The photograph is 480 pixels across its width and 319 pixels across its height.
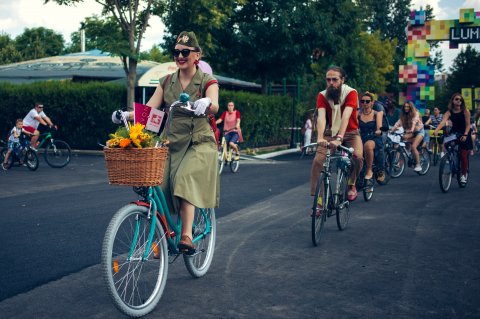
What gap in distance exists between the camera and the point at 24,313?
15.7ft

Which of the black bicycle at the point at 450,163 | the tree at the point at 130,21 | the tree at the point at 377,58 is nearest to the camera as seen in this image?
the black bicycle at the point at 450,163

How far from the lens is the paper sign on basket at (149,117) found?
5.07 meters

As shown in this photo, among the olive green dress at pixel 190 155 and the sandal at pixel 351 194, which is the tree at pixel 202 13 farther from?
the olive green dress at pixel 190 155

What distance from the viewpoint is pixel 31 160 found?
18.0 metres

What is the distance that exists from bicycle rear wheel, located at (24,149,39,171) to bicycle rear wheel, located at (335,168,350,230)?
436 inches

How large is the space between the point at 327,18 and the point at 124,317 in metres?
33.7

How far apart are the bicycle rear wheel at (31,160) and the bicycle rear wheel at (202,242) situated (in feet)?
41.5

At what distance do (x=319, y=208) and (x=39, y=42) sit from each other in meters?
76.6

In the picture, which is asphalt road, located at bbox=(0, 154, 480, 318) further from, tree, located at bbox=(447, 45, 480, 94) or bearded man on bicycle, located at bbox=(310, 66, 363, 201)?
Answer: tree, located at bbox=(447, 45, 480, 94)

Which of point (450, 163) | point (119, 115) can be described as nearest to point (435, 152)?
point (450, 163)

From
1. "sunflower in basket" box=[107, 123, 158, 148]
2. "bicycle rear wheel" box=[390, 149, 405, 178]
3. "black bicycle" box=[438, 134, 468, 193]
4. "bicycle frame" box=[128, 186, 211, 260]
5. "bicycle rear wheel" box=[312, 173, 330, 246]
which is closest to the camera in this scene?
"sunflower in basket" box=[107, 123, 158, 148]

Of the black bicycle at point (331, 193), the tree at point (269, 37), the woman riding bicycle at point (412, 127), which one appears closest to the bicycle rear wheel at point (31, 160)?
the woman riding bicycle at point (412, 127)

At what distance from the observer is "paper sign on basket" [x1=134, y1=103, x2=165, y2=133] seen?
5070 millimetres

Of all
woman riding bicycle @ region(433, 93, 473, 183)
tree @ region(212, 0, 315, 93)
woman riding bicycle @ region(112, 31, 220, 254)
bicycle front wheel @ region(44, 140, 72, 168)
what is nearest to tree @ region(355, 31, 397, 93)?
tree @ region(212, 0, 315, 93)
